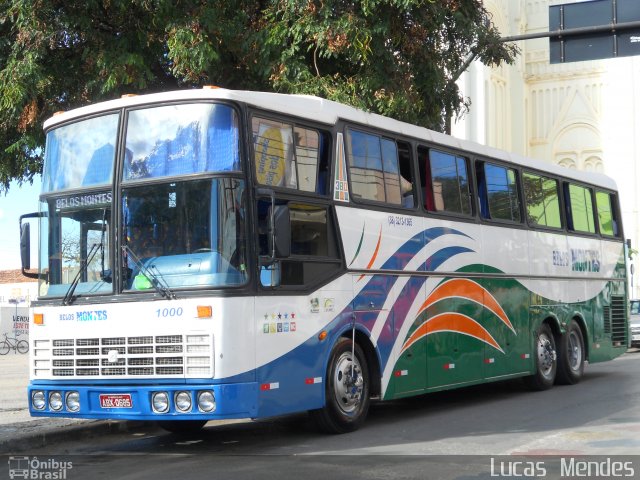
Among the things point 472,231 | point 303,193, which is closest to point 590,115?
point 472,231

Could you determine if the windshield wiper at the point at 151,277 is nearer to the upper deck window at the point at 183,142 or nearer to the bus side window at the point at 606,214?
the upper deck window at the point at 183,142

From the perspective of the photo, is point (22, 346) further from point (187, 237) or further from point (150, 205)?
point (187, 237)

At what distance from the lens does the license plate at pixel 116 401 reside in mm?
9719

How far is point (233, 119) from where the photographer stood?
391 inches

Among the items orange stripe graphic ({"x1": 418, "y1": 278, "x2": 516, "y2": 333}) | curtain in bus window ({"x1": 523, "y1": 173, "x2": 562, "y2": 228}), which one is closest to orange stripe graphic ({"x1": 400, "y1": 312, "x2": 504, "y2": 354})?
orange stripe graphic ({"x1": 418, "y1": 278, "x2": 516, "y2": 333})

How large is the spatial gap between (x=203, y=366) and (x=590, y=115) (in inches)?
2330

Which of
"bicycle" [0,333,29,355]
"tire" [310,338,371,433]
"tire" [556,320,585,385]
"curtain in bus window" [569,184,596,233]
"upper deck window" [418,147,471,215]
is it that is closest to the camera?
"tire" [310,338,371,433]

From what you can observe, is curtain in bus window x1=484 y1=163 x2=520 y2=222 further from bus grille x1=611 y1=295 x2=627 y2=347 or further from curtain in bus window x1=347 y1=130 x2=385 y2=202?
bus grille x1=611 y1=295 x2=627 y2=347

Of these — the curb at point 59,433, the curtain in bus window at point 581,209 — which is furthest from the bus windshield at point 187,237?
the curtain in bus window at point 581,209

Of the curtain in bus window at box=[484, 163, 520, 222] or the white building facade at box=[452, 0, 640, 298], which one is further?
the white building facade at box=[452, 0, 640, 298]

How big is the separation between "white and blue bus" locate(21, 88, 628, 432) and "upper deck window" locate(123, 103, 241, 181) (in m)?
0.02

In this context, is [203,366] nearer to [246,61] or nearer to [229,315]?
[229,315]

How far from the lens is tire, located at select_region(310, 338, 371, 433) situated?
10.9 metres

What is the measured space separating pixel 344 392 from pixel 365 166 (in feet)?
8.91
